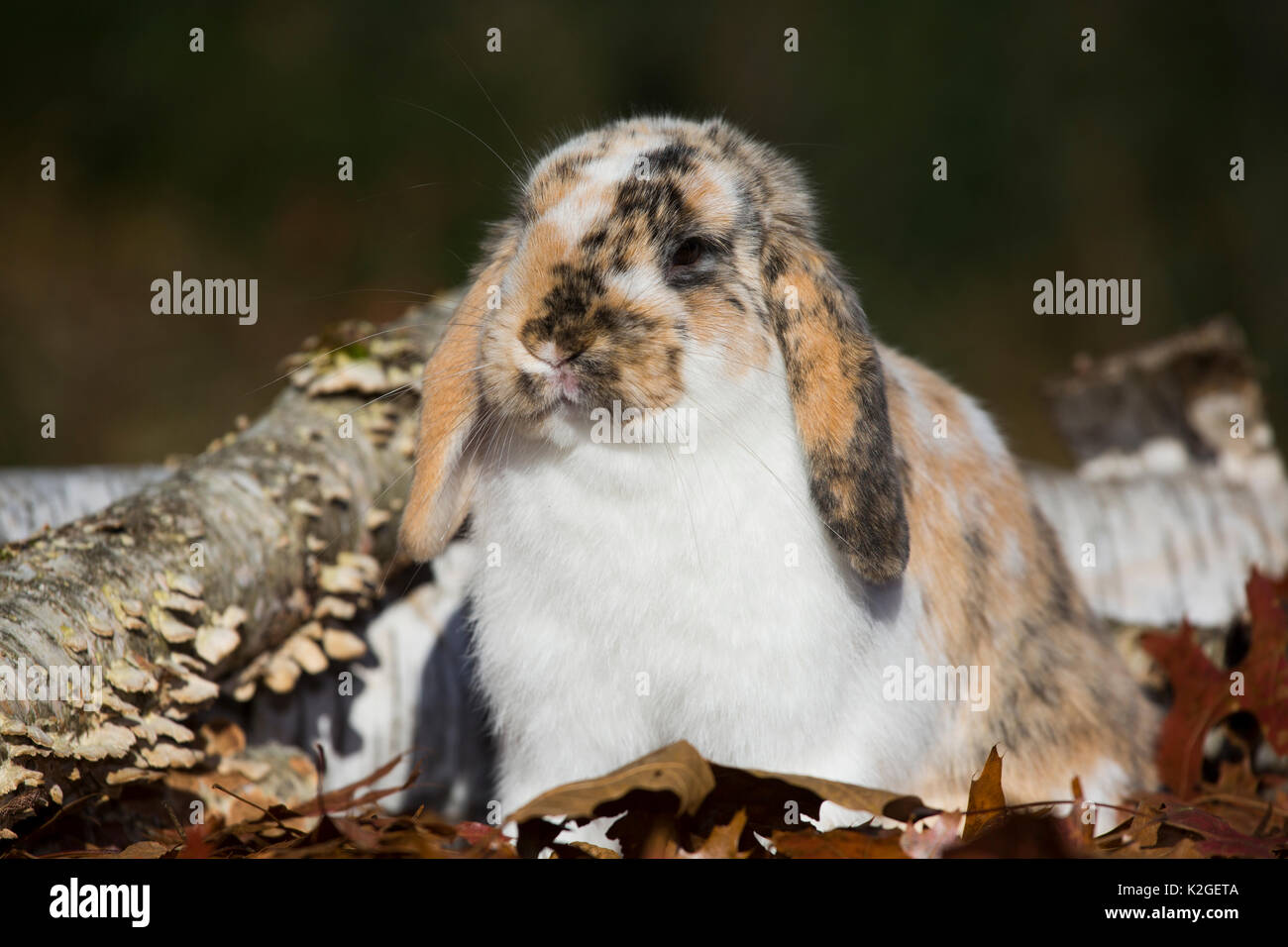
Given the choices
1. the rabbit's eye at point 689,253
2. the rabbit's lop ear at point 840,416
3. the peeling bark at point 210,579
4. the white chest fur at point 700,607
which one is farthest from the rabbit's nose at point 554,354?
the peeling bark at point 210,579

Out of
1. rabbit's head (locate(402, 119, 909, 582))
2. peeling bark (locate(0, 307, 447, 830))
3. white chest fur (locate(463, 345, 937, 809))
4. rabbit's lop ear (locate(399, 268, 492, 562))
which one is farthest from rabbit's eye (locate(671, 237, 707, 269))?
peeling bark (locate(0, 307, 447, 830))

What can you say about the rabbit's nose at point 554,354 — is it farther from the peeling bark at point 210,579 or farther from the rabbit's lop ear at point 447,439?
the peeling bark at point 210,579

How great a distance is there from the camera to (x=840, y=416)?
3025 mm

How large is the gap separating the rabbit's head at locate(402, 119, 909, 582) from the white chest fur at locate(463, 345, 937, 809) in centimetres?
8

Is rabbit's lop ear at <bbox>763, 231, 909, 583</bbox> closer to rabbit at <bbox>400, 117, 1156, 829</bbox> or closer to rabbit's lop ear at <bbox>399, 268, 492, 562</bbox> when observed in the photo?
rabbit at <bbox>400, 117, 1156, 829</bbox>

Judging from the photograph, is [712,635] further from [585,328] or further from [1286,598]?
[1286,598]

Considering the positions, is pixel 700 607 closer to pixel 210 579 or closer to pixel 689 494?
pixel 689 494

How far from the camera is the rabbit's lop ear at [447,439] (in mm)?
3350

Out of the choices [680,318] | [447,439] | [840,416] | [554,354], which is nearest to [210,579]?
[447,439]

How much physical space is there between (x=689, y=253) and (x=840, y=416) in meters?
0.55

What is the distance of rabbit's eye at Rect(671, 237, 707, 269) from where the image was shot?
9.96 ft

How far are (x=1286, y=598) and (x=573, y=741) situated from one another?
304cm
